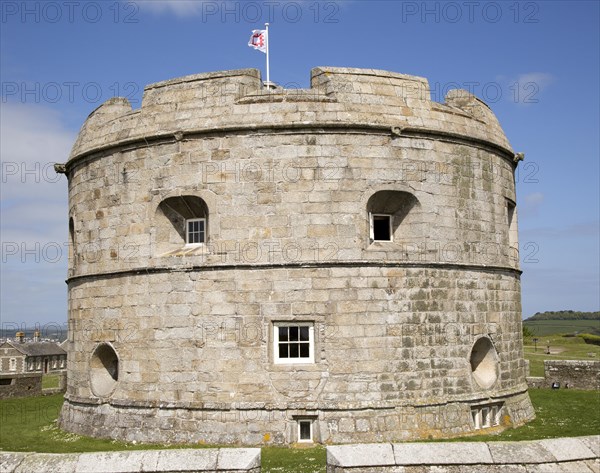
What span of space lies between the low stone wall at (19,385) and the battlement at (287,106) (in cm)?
1119

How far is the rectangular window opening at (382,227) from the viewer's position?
1411cm

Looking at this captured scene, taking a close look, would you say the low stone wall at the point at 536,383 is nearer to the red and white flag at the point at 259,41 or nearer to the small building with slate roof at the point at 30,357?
the red and white flag at the point at 259,41

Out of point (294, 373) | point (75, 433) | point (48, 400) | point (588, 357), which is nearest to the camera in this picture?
point (294, 373)

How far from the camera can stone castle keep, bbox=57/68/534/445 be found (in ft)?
42.6

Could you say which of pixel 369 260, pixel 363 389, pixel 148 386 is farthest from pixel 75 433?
pixel 369 260

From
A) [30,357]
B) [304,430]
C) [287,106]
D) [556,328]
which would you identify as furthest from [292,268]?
[556,328]

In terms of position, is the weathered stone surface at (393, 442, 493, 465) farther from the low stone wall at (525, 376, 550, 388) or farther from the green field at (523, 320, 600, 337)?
the green field at (523, 320, 600, 337)

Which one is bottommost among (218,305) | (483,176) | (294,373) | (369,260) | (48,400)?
(48,400)

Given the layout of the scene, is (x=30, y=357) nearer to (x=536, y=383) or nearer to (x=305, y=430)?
(x=536, y=383)

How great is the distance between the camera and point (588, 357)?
104 feet

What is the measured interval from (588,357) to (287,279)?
78.6 feet

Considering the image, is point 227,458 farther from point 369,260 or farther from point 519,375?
point 519,375

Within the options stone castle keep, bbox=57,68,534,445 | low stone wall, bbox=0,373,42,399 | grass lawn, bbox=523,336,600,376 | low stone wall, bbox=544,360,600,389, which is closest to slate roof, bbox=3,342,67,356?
low stone wall, bbox=0,373,42,399

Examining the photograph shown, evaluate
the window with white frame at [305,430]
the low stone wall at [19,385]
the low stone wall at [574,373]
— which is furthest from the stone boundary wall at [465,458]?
the low stone wall at [19,385]
